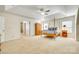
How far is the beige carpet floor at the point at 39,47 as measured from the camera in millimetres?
2055

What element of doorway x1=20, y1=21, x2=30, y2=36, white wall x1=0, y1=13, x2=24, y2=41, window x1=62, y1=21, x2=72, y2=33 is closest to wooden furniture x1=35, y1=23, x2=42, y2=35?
doorway x1=20, y1=21, x2=30, y2=36

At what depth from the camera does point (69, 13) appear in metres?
2.14

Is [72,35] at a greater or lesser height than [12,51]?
greater

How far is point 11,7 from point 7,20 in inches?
11.8

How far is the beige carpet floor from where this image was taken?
2.05 meters

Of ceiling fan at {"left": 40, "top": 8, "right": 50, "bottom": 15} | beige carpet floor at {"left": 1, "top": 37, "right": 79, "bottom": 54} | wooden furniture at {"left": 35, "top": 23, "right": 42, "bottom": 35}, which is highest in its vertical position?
ceiling fan at {"left": 40, "top": 8, "right": 50, "bottom": 15}

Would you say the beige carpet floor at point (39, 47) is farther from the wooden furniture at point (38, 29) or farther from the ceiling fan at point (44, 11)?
the ceiling fan at point (44, 11)

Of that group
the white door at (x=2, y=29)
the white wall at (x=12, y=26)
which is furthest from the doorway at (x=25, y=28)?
the white door at (x=2, y=29)

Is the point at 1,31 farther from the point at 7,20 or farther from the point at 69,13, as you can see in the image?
the point at 69,13

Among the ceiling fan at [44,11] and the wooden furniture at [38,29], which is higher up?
the ceiling fan at [44,11]

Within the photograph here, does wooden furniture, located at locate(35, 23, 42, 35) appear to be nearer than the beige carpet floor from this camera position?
No

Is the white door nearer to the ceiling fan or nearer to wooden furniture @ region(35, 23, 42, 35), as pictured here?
wooden furniture @ region(35, 23, 42, 35)

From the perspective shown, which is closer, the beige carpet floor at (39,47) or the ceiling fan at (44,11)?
the beige carpet floor at (39,47)
